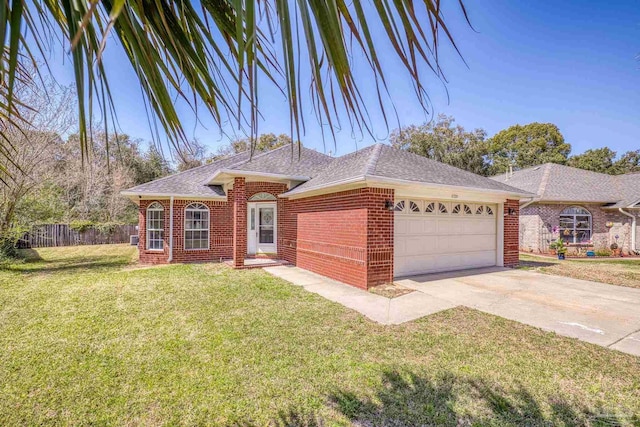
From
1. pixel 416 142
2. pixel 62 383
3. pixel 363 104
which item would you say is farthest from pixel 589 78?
pixel 416 142

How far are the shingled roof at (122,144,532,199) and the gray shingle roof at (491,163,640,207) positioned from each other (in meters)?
7.08

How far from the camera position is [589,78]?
9.29 metres

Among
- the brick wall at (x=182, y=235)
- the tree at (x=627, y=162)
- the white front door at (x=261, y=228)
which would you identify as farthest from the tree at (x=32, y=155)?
the tree at (x=627, y=162)

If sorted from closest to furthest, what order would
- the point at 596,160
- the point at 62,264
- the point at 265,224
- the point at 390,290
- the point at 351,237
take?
the point at 390,290 → the point at 351,237 → the point at 62,264 → the point at 265,224 → the point at 596,160

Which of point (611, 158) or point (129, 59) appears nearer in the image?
point (129, 59)

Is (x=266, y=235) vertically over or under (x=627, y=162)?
under

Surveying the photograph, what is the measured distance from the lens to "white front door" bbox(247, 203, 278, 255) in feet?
44.0

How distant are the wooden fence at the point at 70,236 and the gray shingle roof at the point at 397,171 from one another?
18178 millimetres

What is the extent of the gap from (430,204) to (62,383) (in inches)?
354

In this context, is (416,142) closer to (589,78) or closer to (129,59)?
(589,78)

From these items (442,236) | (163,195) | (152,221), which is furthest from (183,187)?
(442,236)

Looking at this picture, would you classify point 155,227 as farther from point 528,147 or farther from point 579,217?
point 528,147

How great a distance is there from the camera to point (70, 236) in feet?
67.5

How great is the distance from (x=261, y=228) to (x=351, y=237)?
6383mm
